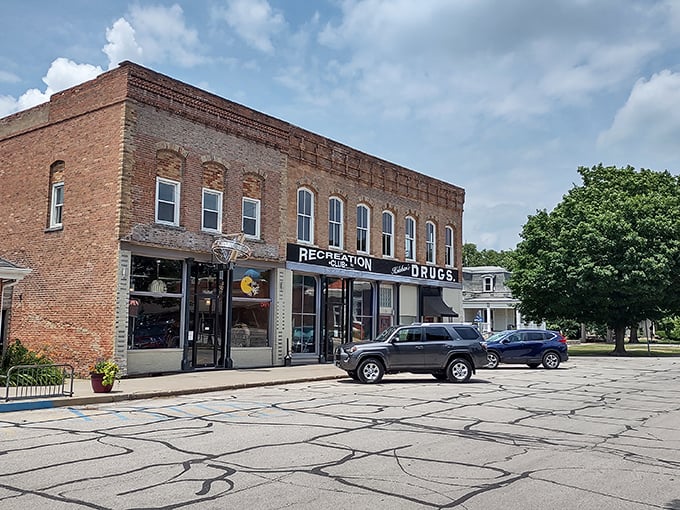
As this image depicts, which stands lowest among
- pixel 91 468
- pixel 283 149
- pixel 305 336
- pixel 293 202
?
pixel 91 468

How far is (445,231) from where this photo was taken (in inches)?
1404

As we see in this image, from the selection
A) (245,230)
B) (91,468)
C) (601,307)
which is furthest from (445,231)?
(91,468)

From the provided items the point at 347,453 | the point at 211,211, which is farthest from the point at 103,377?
the point at 347,453

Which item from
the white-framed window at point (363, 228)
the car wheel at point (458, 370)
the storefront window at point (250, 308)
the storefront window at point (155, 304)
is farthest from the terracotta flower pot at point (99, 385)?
the white-framed window at point (363, 228)

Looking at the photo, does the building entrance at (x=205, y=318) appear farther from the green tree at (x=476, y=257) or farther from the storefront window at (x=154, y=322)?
the green tree at (x=476, y=257)

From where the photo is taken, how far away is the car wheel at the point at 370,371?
65.1ft

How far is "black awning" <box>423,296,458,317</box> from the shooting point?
33.5 metres

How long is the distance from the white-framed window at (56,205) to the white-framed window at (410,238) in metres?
16.0

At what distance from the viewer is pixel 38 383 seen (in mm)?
16594

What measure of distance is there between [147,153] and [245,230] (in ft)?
15.6

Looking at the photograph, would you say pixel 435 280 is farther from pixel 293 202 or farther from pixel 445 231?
pixel 293 202

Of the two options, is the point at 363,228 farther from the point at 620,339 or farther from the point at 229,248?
the point at 620,339

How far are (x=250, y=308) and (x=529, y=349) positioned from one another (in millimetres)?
11318

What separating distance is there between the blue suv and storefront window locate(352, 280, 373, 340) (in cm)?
541
